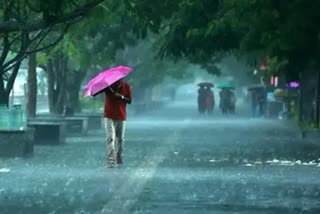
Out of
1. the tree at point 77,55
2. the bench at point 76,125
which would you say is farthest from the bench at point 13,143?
the bench at point 76,125

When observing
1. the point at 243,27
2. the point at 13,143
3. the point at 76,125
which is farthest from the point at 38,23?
the point at 76,125

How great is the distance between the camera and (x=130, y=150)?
25.6 metres

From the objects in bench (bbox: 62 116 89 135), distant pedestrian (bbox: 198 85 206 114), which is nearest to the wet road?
bench (bbox: 62 116 89 135)

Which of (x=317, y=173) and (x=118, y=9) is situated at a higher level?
(x=118, y=9)

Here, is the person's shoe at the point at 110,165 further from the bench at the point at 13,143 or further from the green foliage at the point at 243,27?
the green foliage at the point at 243,27

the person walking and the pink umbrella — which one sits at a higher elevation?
the pink umbrella

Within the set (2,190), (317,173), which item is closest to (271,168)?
(317,173)

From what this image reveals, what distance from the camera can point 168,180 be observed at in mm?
16469

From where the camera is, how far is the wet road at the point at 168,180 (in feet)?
42.0

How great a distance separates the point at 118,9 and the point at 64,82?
31.9 ft

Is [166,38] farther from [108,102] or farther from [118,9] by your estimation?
Result: [108,102]

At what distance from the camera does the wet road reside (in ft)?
42.0

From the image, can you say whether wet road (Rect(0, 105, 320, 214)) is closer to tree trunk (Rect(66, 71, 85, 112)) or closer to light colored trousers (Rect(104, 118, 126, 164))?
light colored trousers (Rect(104, 118, 126, 164))

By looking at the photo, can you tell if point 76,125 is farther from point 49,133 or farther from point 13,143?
point 13,143
